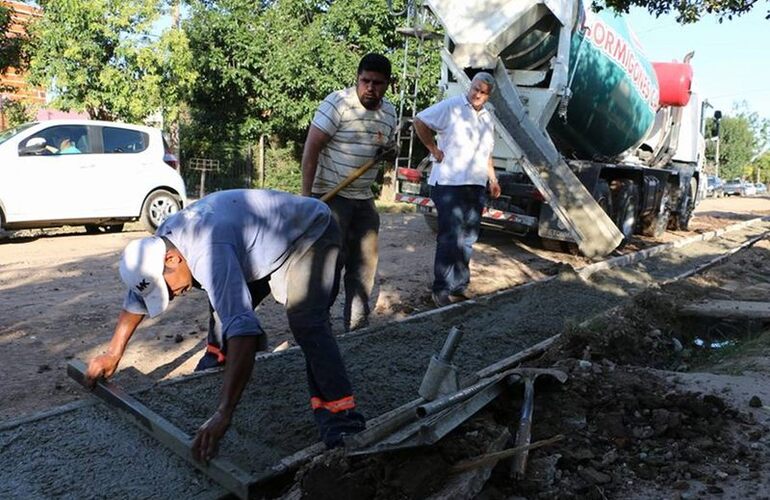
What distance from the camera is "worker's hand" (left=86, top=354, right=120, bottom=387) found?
10.2 feet

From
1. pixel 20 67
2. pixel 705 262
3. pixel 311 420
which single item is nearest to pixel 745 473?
pixel 311 420

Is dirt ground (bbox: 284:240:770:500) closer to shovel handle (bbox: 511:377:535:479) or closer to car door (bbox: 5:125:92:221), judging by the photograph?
shovel handle (bbox: 511:377:535:479)

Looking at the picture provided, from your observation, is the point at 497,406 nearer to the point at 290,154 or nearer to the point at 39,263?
the point at 39,263

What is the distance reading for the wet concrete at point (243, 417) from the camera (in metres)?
2.76

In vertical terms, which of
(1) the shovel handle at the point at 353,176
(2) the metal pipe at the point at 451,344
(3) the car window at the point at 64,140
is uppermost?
(3) the car window at the point at 64,140

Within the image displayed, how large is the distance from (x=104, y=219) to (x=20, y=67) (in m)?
6.25

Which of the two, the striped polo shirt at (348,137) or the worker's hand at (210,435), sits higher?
the striped polo shirt at (348,137)

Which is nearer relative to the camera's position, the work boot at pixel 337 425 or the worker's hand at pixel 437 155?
the work boot at pixel 337 425

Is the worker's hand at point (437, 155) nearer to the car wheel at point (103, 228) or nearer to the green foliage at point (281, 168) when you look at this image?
the car wheel at point (103, 228)

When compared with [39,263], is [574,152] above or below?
above

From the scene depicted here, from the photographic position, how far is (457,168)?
605cm

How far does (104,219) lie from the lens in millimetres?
9938

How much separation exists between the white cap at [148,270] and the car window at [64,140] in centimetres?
Answer: 759

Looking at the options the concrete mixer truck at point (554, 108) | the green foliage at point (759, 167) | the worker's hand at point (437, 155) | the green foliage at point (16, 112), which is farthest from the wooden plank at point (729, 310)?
the green foliage at point (759, 167)
